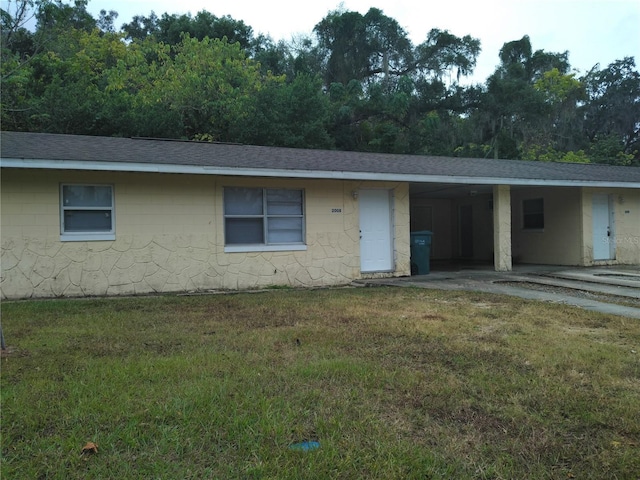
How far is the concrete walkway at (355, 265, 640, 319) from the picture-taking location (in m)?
8.73

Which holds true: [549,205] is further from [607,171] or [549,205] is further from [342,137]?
[342,137]

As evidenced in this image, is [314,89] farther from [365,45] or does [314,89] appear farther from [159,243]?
[159,243]

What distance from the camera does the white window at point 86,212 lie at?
9602 mm

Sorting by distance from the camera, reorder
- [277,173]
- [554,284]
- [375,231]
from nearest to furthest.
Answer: [277,173] < [554,284] < [375,231]

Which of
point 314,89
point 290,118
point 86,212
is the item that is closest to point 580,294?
point 86,212

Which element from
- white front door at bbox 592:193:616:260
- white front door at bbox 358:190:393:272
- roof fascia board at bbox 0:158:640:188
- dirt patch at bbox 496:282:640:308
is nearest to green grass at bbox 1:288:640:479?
dirt patch at bbox 496:282:640:308

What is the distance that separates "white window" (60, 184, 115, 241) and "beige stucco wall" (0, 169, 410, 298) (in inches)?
4.9

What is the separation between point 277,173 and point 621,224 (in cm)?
1131

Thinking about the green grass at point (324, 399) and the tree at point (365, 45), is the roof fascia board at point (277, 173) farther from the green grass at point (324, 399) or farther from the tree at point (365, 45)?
the tree at point (365, 45)

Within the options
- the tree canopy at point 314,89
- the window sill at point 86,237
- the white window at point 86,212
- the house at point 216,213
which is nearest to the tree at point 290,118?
the tree canopy at point 314,89

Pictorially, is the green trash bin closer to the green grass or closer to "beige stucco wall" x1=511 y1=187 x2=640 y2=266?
"beige stucco wall" x1=511 y1=187 x2=640 y2=266

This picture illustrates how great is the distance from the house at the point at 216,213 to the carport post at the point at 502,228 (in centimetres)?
3

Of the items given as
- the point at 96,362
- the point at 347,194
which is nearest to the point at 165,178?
the point at 347,194

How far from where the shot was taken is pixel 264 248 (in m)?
11.1
